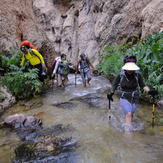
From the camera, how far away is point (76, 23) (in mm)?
26531

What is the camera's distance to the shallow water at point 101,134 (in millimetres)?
2473

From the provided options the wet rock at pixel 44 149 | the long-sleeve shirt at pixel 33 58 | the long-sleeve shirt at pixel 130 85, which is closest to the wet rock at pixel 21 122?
the wet rock at pixel 44 149

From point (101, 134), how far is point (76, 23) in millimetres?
26301

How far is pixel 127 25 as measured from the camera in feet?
42.2

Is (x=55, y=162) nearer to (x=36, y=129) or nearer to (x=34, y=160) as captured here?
(x=34, y=160)

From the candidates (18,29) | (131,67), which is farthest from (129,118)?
(18,29)

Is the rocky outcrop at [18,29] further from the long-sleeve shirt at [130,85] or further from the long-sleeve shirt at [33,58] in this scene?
the long-sleeve shirt at [130,85]

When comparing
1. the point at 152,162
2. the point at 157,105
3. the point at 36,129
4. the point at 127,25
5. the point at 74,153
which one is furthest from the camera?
the point at 127,25

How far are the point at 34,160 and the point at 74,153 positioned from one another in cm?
68

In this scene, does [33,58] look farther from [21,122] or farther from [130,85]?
[130,85]

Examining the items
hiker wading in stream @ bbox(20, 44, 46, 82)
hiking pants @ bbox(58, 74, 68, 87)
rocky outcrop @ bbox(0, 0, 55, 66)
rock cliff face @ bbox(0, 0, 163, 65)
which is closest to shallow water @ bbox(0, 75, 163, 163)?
hiker wading in stream @ bbox(20, 44, 46, 82)

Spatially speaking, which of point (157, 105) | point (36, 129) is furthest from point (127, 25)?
point (36, 129)

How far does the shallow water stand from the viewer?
247 centimetres

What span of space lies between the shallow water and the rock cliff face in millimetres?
3965
